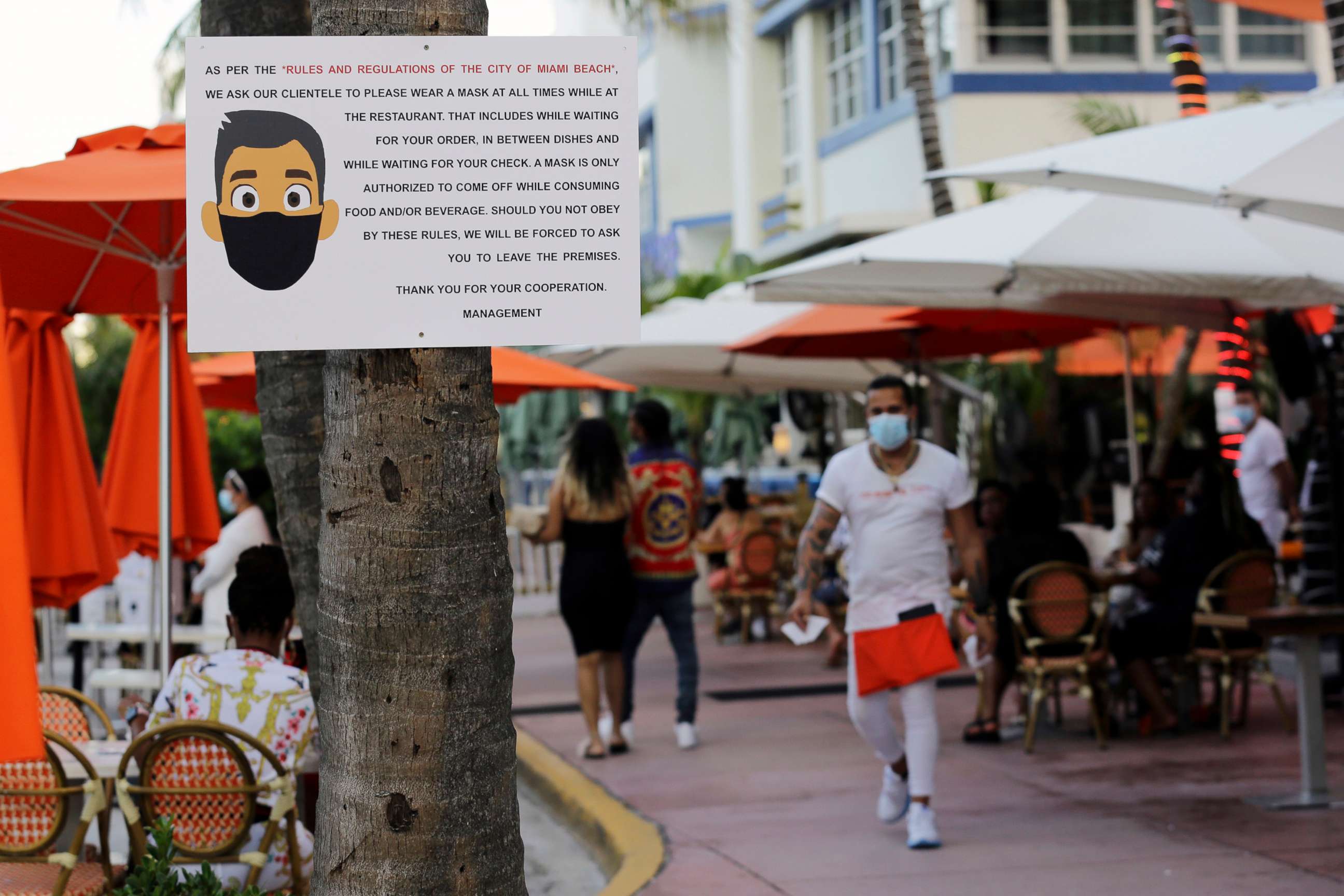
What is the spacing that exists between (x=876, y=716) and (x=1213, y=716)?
3.51 metres

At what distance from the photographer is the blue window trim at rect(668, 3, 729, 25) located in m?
19.7

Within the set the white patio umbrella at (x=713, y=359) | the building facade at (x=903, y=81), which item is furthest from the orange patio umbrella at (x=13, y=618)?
the building facade at (x=903, y=81)

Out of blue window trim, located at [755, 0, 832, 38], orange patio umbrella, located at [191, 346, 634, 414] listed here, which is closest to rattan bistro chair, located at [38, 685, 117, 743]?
orange patio umbrella, located at [191, 346, 634, 414]

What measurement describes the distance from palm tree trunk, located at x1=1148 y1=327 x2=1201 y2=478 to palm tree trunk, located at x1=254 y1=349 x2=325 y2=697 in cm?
1069

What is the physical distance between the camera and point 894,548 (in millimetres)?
6785

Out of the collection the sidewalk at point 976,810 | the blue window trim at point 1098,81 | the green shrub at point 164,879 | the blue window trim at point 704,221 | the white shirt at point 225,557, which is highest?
the blue window trim at point 704,221

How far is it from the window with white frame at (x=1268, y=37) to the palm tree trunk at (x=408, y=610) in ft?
67.6

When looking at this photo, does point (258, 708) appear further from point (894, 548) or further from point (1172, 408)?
point (1172, 408)

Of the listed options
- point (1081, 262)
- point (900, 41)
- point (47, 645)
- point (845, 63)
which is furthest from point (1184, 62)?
point (845, 63)

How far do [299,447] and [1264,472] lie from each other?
349 inches

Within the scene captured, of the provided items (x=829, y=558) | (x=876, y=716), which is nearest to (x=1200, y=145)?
(x=876, y=716)

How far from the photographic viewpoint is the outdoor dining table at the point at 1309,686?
22.6 feet

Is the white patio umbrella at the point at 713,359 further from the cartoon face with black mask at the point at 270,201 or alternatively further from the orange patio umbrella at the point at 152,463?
the cartoon face with black mask at the point at 270,201

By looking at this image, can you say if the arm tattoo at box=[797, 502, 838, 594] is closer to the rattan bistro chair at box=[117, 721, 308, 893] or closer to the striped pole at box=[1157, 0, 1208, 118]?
the rattan bistro chair at box=[117, 721, 308, 893]
